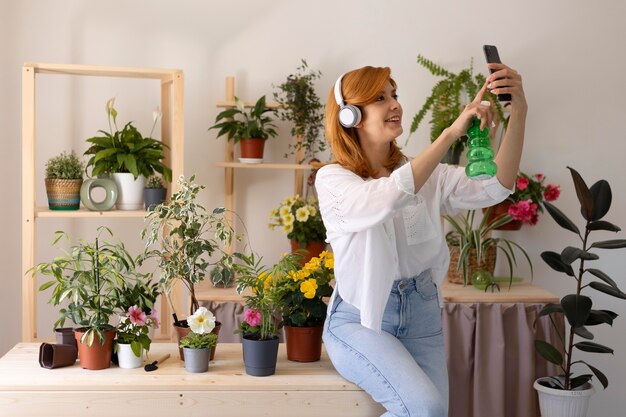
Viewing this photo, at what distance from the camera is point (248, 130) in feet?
11.2

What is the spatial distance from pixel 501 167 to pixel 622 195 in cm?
171

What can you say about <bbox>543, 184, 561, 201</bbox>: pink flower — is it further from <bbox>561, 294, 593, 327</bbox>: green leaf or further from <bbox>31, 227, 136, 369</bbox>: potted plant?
<bbox>31, 227, 136, 369</bbox>: potted plant

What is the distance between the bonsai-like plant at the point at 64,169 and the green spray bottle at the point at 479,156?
174 cm

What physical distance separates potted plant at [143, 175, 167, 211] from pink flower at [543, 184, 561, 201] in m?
1.63

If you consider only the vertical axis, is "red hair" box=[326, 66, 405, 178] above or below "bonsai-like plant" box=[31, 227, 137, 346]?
above

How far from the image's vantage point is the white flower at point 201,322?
7.63ft

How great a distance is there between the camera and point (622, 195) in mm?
3732

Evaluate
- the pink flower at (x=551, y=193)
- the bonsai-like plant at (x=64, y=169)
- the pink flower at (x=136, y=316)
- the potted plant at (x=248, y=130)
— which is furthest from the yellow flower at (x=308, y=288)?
the pink flower at (x=551, y=193)

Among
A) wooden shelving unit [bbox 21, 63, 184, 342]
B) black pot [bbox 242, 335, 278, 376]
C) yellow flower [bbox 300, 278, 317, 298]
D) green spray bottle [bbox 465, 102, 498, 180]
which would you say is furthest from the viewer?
wooden shelving unit [bbox 21, 63, 184, 342]

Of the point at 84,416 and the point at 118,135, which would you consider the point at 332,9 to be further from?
→ the point at 84,416

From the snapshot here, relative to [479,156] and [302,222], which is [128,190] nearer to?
[302,222]

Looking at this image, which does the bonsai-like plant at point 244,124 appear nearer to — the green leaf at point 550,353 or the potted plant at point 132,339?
the potted plant at point 132,339

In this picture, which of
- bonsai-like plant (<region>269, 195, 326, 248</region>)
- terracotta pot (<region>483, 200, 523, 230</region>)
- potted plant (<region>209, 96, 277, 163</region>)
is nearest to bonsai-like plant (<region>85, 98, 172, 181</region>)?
potted plant (<region>209, 96, 277, 163</region>)

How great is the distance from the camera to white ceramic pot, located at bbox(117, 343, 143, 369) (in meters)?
2.31
